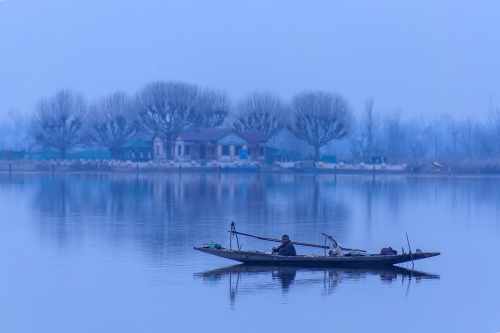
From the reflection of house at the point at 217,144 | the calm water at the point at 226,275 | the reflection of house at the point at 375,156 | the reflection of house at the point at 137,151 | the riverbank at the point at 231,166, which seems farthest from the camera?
the reflection of house at the point at 137,151

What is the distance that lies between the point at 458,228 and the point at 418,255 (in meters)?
11.4

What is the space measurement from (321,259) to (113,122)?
7714 centimetres

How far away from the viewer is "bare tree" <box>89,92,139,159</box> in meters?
94.8

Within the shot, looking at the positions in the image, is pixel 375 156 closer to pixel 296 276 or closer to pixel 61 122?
pixel 61 122

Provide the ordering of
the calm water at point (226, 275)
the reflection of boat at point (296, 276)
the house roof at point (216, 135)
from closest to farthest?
the calm water at point (226, 275) → the reflection of boat at point (296, 276) → the house roof at point (216, 135)

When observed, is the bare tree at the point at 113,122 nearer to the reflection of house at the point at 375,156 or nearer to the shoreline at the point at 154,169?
the shoreline at the point at 154,169

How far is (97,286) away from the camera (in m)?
20.0

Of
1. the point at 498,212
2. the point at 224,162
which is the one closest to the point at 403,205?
the point at 498,212

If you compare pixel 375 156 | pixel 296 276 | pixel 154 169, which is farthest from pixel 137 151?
pixel 296 276

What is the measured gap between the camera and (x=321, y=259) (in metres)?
21.3

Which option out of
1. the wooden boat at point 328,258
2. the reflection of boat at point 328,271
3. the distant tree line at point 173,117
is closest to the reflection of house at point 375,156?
the distant tree line at point 173,117

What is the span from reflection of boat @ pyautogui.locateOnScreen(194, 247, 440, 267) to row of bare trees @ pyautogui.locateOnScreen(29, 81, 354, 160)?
71.9 m

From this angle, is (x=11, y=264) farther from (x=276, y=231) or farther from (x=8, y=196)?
(x=8, y=196)

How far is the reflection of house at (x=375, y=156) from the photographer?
9439 cm
